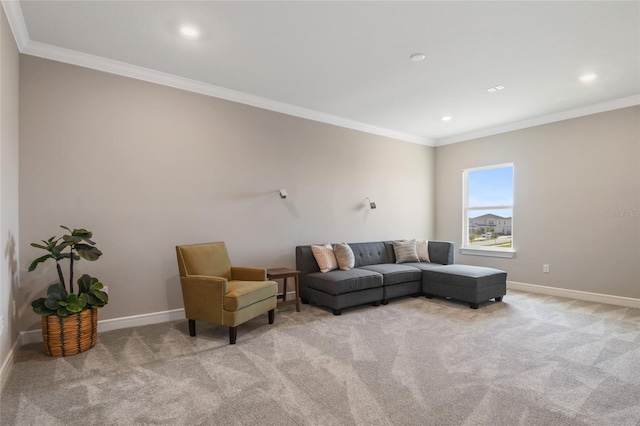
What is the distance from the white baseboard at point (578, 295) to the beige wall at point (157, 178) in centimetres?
303

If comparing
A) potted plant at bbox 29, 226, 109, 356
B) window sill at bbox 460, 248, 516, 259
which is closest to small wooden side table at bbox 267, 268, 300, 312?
potted plant at bbox 29, 226, 109, 356

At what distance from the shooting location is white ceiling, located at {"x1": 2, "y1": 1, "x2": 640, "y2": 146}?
2.63 m

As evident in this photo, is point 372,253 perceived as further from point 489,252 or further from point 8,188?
point 8,188

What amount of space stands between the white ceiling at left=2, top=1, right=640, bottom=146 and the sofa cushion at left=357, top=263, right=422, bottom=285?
237cm

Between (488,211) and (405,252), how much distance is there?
191 centimetres

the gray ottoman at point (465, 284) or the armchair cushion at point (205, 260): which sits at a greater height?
the armchair cushion at point (205, 260)

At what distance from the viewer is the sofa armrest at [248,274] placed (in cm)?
377

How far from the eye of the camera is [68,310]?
110 inches

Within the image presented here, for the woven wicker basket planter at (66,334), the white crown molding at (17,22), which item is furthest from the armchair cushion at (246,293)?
the white crown molding at (17,22)

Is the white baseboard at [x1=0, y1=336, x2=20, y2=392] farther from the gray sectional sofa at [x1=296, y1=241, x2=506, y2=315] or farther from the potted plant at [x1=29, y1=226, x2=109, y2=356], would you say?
the gray sectional sofa at [x1=296, y1=241, x2=506, y2=315]

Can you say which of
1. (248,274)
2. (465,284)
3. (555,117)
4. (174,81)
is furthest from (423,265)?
(174,81)

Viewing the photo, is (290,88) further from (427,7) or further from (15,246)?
(15,246)

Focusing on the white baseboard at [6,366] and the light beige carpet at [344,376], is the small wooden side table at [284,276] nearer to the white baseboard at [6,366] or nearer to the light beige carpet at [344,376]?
the light beige carpet at [344,376]

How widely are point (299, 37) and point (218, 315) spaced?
2691mm
